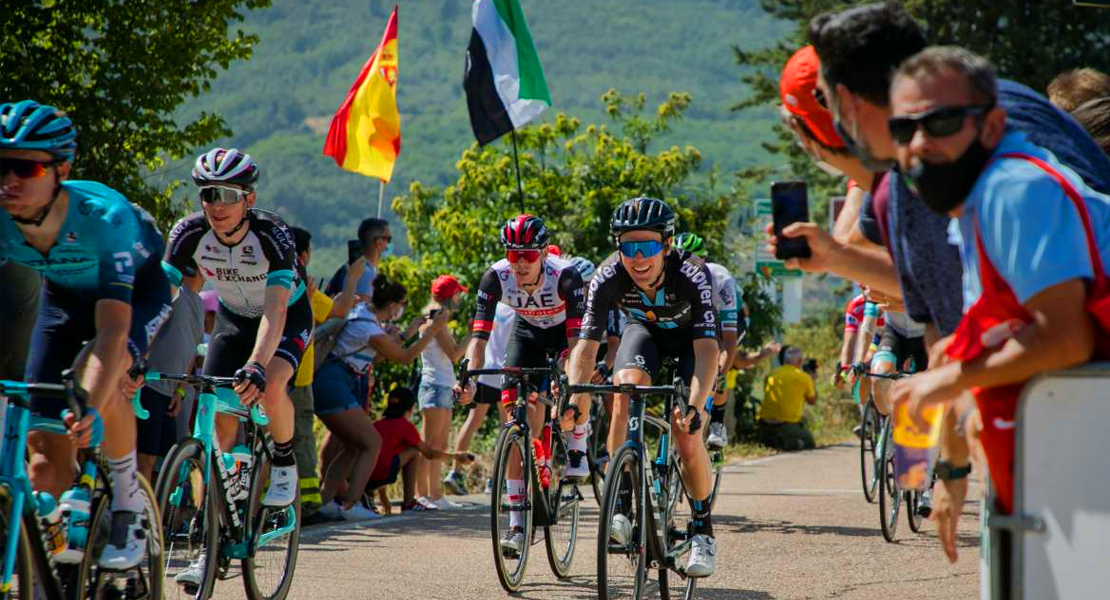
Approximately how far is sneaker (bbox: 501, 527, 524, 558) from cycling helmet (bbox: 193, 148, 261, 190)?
248 cm

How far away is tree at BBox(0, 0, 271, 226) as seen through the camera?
12.6 m

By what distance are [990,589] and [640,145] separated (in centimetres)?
1939

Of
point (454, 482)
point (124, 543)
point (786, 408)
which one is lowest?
point (454, 482)

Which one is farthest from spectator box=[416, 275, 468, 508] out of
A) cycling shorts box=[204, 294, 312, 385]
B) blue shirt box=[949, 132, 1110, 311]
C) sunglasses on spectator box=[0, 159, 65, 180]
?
blue shirt box=[949, 132, 1110, 311]

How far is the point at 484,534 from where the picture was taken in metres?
10.7

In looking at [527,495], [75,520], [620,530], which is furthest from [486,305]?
[75,520]

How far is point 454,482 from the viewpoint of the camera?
13.2 meters

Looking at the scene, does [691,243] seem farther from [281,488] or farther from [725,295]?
[281,488]

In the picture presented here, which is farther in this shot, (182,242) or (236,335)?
(236,335)

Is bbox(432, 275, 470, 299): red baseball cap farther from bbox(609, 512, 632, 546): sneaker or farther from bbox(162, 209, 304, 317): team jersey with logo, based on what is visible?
bbox(609, 512, 632, 546): sneaker

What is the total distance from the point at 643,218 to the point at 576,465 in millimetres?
1900

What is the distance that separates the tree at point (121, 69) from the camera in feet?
41.4

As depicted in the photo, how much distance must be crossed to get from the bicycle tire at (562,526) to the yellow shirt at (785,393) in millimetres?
10511

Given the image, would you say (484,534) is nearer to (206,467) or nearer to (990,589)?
(206,467)
